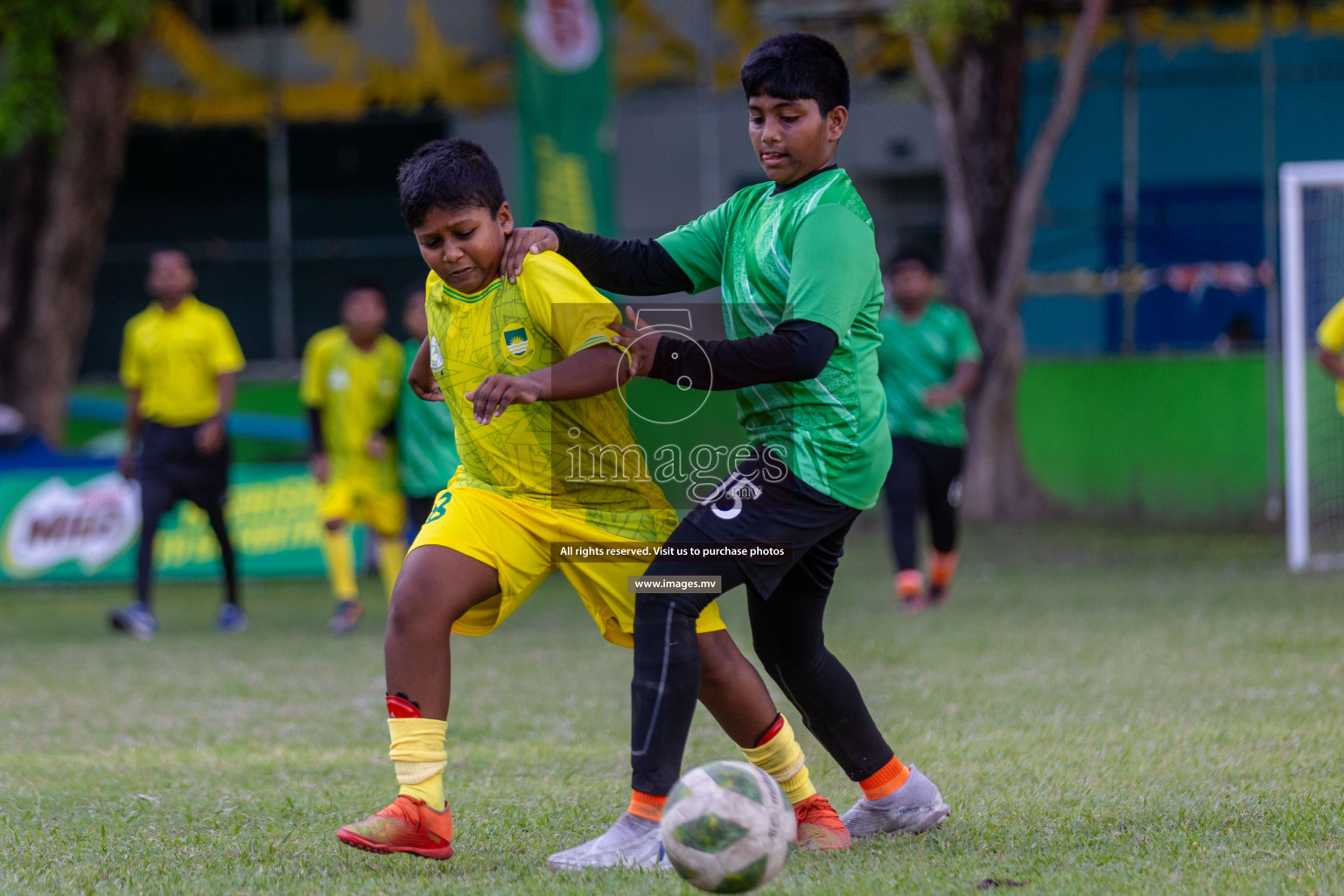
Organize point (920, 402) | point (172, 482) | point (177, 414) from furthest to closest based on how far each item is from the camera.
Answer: point (177, 414)
point (172, 482)
point (920, 402)

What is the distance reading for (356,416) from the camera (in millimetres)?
9047

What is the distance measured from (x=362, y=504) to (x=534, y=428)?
567cm

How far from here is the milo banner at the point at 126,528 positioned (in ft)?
36.3

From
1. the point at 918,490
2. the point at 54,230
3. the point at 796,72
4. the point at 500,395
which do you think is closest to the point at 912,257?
the point at 918,490

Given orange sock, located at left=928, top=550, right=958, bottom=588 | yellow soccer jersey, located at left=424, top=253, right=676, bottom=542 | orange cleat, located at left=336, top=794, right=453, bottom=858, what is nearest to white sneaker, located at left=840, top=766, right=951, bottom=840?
yellow soccer jersey, located at left=424, top=253, right=676, bottom=542

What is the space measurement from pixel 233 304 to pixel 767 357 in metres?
16.2

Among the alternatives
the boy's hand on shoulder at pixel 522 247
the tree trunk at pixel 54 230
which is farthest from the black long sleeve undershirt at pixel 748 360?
the tree trunk at pixel 54 230

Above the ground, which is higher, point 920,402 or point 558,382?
point 558,382

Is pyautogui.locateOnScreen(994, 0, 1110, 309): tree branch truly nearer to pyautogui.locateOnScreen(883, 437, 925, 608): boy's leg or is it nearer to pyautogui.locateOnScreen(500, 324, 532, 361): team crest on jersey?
pyautogui.locateOnScreen(883, 437, 925, 608): boy's leg

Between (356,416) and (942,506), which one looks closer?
(942,506)

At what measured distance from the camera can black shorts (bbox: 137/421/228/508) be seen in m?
9.00

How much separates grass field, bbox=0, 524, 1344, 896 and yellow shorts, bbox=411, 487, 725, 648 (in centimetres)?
58

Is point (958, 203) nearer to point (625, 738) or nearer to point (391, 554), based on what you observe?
point (391, 554)

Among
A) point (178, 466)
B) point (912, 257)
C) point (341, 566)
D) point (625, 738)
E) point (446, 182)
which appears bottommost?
point (625, 738)
